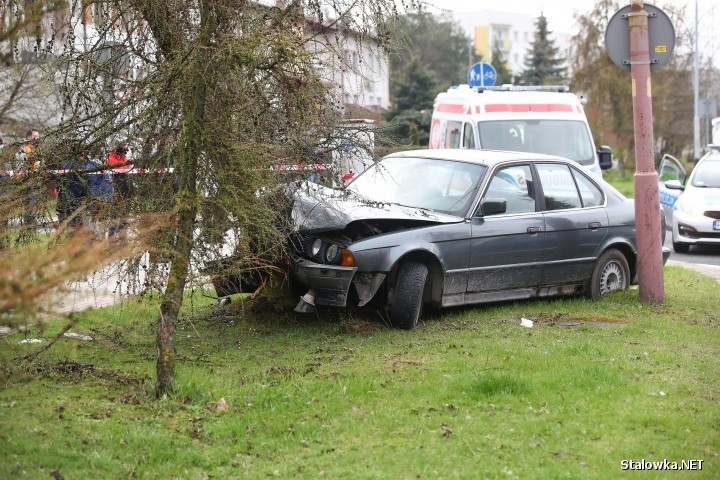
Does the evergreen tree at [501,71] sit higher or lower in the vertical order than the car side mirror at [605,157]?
higher

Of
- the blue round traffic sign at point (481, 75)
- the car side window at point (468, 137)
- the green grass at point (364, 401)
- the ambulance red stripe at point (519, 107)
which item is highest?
the blue round traffic sign at point (481, 75)

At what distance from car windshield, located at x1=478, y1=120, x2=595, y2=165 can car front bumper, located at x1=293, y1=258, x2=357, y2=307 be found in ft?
30.0

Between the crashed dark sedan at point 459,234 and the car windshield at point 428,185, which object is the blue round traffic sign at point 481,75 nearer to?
the crashed dark sedan at point 459,234

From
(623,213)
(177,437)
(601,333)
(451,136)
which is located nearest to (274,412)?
(177,437)

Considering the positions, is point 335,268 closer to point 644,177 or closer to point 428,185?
point 428,185

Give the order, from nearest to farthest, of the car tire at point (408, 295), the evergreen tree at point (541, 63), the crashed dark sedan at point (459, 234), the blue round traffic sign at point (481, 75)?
the crashed dark sedan at point (459, 234)
the car tire at point (408, 295)
the blue round traffic sign at point (481, 75)
the evergreen tree at point (541, 63)

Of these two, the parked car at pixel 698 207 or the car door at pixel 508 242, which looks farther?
the parked car at pixel 698 207

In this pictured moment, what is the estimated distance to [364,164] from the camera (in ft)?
28.8

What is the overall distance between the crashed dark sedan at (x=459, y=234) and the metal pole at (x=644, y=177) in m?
0.39

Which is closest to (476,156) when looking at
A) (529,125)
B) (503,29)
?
(529,125)

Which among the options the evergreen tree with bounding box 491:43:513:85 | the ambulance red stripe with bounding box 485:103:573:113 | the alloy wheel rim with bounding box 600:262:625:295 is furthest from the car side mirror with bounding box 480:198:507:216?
the evergreen tree with bounding box 491:43:513:85

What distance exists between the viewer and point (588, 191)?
1103 centimetres

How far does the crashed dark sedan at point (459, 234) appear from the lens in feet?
29.0

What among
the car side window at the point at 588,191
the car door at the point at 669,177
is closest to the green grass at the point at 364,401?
the car side window at the point at 588,191
